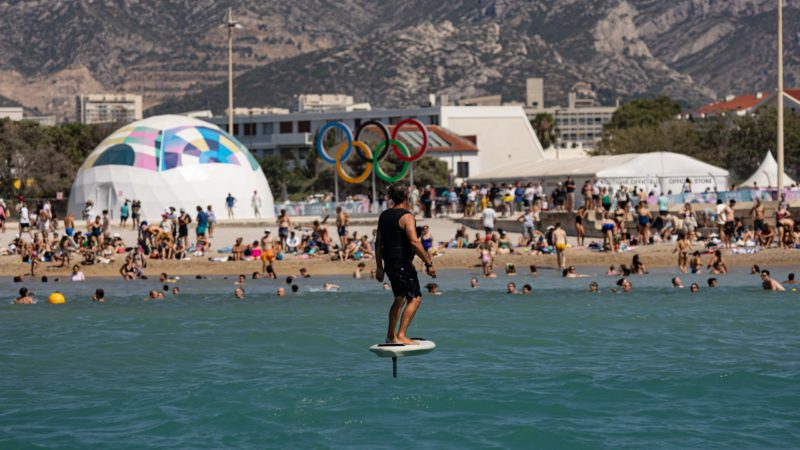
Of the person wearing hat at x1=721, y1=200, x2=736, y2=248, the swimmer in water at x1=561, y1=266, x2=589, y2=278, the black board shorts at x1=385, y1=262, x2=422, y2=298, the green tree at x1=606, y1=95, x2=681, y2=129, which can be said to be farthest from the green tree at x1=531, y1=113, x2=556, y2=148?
the black board shorts at x1=385, y1=262, x2=422, y2=298

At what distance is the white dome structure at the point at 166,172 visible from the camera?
5262 cm

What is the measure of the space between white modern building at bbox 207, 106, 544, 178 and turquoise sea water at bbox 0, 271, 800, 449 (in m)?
72.9

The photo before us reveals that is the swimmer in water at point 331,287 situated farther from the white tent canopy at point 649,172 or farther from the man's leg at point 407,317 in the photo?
the man's leg at point 407,317

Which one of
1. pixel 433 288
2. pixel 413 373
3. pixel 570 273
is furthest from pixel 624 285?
pixel 413 373

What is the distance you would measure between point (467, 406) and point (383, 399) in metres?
1.21

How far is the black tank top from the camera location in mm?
14266

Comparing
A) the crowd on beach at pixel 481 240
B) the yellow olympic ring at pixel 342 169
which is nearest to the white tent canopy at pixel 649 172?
the crowd on beach at pixel 481 240

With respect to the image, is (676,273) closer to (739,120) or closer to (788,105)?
(739,120)

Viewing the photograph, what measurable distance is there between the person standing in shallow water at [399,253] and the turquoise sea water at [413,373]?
6.91ft

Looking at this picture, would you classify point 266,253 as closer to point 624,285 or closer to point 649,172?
point 624,285

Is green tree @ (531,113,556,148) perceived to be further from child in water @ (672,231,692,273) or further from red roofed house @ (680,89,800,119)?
child in water @ (672,231,692,273)

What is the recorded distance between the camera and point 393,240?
1435 centimetres

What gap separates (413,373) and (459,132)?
8995 centimetres

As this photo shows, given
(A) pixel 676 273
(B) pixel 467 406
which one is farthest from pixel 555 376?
(A) pixel 676 273
